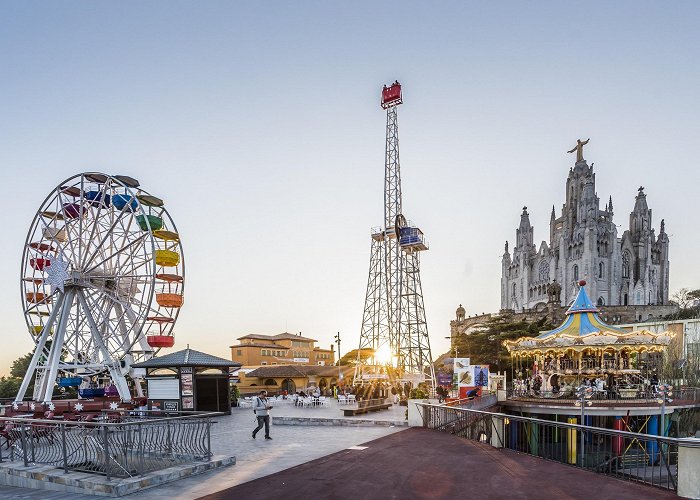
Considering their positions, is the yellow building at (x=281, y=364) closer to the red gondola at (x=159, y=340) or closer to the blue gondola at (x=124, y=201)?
the red gondola at (x=159, y=340)

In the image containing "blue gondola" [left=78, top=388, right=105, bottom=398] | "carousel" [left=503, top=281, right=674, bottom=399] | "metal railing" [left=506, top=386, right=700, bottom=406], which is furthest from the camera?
"carousel" [left=503, top=281, right=674, bottom=399]

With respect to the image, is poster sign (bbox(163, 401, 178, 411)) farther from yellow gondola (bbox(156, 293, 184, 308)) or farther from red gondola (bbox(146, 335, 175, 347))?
yellow gondola (bbox(156, 293, 184, 308))

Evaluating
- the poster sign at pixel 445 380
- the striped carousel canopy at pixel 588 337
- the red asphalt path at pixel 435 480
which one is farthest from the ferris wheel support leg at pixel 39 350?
the striped carousel canopy at pixel 588 337

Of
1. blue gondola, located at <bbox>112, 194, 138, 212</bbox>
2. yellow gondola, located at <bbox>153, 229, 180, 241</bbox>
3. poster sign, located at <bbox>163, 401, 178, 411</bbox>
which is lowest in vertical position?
poster sign, located at <bbox>163, 401, 178, 411</bbox>

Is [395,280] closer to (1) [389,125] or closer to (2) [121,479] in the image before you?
(1) [389,125]

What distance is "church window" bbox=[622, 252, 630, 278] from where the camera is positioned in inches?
3834

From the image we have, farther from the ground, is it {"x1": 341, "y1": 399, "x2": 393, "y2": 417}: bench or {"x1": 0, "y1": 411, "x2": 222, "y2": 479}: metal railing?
{"x1": 0, "y1": 411, "x2": 222, "y2": 479}: metal railing

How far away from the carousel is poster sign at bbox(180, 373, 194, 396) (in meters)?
19.4

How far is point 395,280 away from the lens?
51500 millimetres

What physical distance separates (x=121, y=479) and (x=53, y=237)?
1074 inches

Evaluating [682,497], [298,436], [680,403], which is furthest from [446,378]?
[682,497]

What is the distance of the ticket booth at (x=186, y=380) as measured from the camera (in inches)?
862

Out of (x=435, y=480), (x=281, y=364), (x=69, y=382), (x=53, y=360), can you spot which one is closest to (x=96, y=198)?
(x=53, y=360)

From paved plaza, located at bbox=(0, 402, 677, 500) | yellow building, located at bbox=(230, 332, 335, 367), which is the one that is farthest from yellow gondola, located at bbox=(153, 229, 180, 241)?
yellow building, located at bbox=(230, 332, 335, 367)
